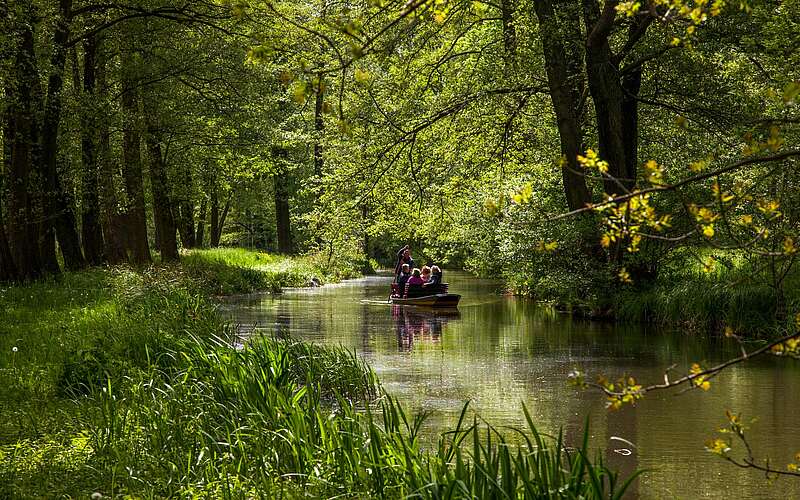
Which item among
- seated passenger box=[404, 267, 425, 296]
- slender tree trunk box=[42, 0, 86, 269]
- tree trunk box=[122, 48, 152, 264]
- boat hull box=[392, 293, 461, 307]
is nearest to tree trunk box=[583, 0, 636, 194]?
boat hull box=[392, 293, 461, 307]

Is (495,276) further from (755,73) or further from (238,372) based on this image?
(238,372)

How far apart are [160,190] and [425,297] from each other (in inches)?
313

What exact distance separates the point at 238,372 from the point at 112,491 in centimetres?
266

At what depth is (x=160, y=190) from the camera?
999 inches

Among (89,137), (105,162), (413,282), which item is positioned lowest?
(413,282)

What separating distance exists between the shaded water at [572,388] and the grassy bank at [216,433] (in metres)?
0.83

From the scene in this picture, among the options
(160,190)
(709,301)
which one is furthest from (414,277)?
(709,301)

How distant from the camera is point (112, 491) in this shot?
5.74 m

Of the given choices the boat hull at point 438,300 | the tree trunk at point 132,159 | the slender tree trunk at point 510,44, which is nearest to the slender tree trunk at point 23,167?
the tree trunk at point 132,159

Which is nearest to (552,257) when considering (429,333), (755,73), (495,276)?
(429,333)

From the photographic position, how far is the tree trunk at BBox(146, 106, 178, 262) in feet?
79.1

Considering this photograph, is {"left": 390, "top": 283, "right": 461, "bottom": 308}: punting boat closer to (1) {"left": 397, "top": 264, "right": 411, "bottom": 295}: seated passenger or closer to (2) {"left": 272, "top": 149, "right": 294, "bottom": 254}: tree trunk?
(1) {"left": 397, "top": 264, "right": 411, "bottom": 295}: seated passenger

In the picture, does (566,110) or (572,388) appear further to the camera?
(566,110)

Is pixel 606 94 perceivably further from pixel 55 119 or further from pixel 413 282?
pixel 55 119
